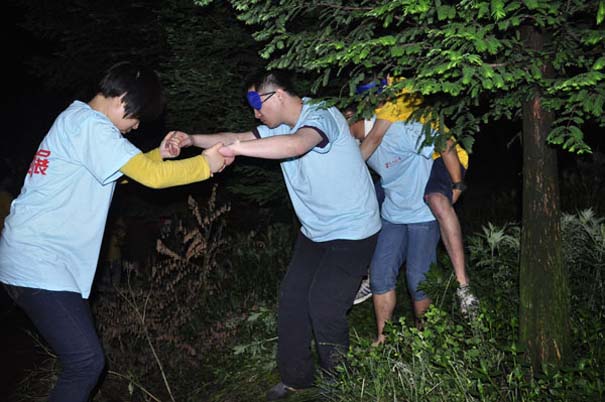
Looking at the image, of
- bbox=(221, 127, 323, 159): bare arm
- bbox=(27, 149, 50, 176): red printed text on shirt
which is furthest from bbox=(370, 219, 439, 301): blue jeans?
bbox=(27, 149, 50, 176): red printed text on shirt

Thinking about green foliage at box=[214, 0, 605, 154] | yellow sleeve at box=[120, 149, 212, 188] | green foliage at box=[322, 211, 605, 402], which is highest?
green foliage at box=[214, 0, 605, 154]

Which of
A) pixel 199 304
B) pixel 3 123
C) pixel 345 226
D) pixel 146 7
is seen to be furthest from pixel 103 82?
pixel 3 123

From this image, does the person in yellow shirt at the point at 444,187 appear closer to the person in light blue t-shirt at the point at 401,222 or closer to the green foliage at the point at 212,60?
the person in light blue t-shirt at the point at 401,222

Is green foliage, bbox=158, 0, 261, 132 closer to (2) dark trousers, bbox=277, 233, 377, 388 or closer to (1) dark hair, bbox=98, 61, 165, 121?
(2) dark trousers, bbox=277, 233, 377, 388

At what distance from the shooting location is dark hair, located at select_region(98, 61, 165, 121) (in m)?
3.62

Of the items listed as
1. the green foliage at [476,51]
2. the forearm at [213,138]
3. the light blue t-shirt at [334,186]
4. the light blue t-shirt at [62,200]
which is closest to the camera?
the green foliage at [476,51]

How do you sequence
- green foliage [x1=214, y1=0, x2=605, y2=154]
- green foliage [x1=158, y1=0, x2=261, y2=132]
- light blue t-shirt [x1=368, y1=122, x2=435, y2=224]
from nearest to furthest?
green foliage [x1=214, y1=0, x2=605, y2=154], light blue t-shirt [x1=368, y1=122, x2=435, y2=224], green foliage [x1=158, y1=0, x2=261, y2=132]

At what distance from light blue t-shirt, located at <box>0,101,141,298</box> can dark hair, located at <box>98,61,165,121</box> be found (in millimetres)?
155

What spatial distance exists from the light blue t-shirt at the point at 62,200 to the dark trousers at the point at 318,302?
1.36 meters

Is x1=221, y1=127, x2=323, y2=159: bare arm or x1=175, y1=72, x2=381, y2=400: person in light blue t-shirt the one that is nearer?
x1=221, y1=127, x2=323, y2=159: bare arm

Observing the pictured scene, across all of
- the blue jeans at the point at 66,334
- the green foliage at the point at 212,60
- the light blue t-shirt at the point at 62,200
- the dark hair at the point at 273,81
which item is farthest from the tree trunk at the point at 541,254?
the green foliage at the point at 212,60

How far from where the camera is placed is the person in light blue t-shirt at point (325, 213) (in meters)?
4.13

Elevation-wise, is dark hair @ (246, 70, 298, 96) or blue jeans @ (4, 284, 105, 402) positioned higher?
dark hair @ (246, 70, 298, 96)

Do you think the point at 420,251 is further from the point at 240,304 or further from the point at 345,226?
the point at 240,304
